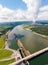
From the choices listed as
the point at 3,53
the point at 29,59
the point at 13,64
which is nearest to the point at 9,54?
the point at 3,53

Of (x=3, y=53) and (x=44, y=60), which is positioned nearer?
(x=44, y=60)

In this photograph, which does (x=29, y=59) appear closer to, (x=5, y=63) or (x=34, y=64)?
(x=34, y=64)

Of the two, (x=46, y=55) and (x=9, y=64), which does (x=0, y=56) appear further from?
(x=46, y=55)

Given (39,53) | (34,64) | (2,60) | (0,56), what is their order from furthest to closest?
(39,53), (0,56), (2,60), (34,64)

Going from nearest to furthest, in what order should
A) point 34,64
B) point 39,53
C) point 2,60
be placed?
point 34,64, point 2,60, point 39,53

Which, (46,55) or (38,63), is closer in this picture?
(38,63)

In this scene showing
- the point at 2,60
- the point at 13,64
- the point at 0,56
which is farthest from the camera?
the point at 0,56

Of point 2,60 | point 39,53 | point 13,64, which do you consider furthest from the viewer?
point 39,53

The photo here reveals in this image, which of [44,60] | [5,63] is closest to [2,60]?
[5,63]
